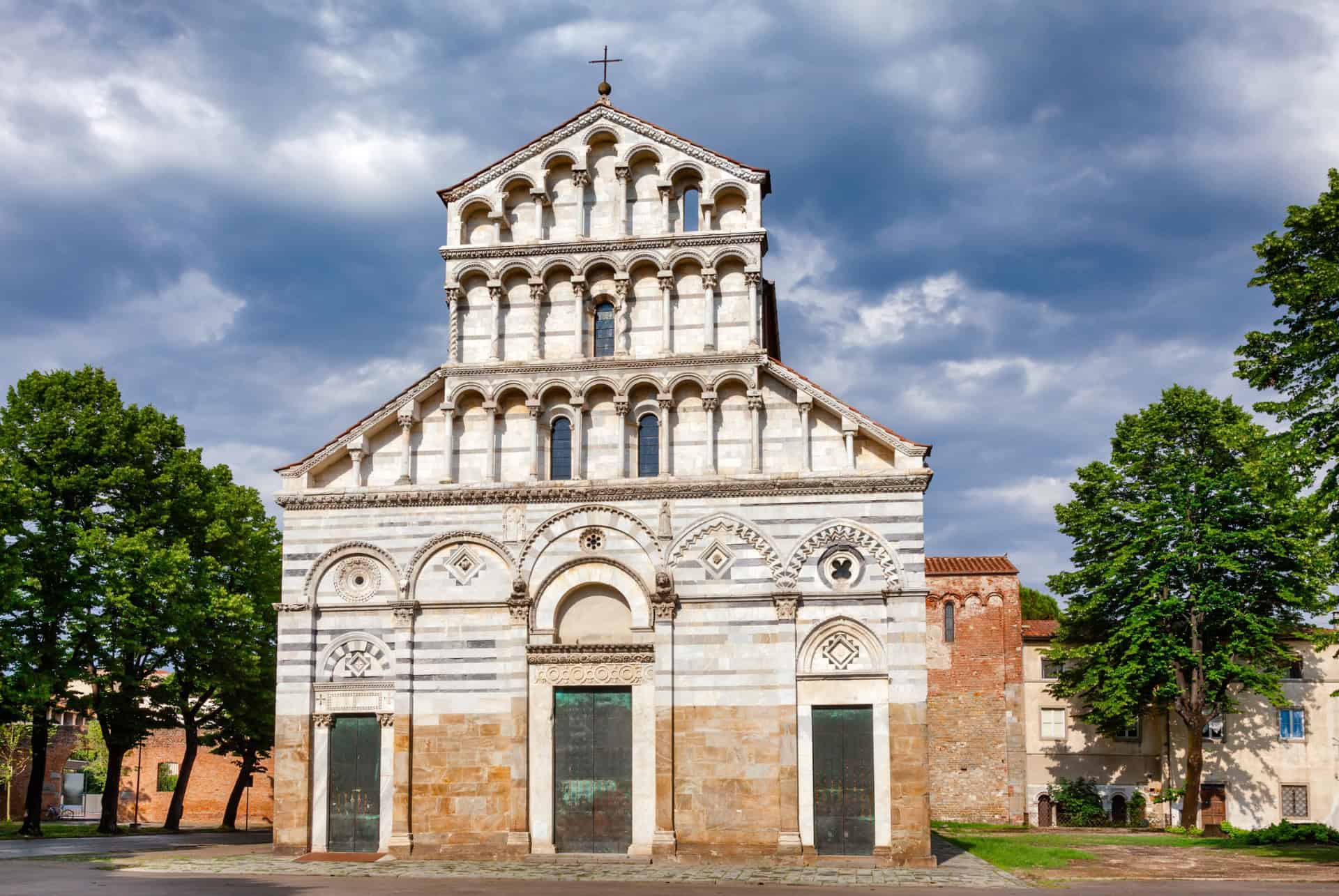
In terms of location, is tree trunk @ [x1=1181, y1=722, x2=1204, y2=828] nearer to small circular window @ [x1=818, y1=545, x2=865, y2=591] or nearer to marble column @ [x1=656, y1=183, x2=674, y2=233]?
small circular window @ [x1=818, y1=545, x2=865, y2=591]

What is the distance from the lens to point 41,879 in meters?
22.9

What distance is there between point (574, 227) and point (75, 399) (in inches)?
728

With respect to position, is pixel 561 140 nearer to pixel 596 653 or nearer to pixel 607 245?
pixel 607 245

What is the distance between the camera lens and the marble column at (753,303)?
29.1 metres

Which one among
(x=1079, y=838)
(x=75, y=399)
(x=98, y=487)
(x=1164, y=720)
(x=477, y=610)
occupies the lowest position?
(x=1079, y=838)

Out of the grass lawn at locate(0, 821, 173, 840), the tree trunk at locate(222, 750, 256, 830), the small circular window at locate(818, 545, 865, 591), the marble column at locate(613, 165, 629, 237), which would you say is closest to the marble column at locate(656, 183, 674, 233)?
the marble column at locate(613, 165, 629, 237)

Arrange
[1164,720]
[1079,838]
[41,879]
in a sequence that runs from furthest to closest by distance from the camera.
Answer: [1164,720] → [1079,838] → [41,879]

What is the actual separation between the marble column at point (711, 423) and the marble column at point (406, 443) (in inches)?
286

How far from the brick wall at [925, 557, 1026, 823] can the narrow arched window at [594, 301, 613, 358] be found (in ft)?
83.3

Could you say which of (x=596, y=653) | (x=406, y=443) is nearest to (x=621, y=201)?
(x=406, y=443)

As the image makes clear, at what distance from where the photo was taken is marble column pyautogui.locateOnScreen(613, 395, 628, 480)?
94.7 ft

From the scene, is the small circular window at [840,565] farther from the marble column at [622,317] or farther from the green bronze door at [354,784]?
the green bronze door at [354,784]

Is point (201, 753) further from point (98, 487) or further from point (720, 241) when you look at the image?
point (720, 241)

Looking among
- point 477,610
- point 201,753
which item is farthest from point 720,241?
point 201,753
